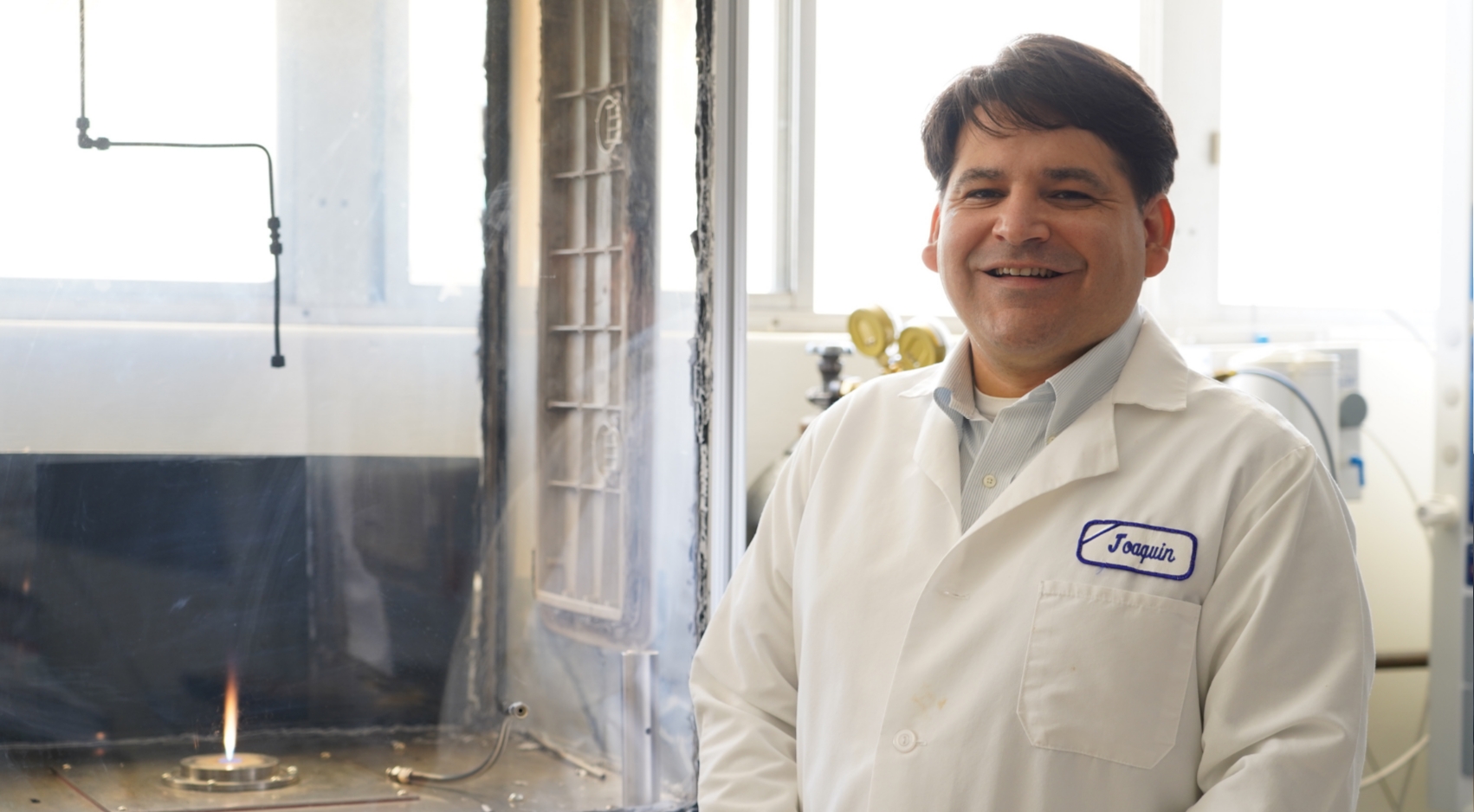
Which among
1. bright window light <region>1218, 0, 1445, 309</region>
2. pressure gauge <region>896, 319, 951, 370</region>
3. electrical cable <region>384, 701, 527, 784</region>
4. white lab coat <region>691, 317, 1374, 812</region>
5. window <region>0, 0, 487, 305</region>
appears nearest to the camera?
white lab coat <region>691, 317, 1374, 812</region>

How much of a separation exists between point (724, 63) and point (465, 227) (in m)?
0.31

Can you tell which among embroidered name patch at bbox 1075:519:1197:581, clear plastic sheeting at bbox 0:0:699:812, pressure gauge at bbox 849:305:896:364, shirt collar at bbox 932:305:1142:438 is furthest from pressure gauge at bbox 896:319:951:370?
embroidered name patch at bbox 1075:519:1197:581

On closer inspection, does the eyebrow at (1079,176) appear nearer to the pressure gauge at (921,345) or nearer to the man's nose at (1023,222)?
the man's nose at (1023,222)

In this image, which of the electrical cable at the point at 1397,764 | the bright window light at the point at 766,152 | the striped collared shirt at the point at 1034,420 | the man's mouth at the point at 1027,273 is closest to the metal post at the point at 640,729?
the striped collared shirt at the point at 1034,420

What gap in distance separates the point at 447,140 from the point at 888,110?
1.11m

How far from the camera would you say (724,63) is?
119cm

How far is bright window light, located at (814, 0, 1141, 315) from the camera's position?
2.07 m

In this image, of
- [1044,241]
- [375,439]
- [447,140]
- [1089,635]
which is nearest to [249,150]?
[447,140]

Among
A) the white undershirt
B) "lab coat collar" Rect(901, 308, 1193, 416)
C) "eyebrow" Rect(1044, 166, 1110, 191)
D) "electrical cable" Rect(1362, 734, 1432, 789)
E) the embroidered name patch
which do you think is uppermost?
"eyebrow" Rect(1044, 166, 1110, 191)

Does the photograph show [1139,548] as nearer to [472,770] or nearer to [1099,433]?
[1099,433]

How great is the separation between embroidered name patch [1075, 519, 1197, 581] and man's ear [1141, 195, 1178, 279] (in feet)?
0.69

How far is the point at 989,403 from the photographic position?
3.06ft

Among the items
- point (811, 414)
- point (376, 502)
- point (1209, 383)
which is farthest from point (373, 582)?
point (811, 414)

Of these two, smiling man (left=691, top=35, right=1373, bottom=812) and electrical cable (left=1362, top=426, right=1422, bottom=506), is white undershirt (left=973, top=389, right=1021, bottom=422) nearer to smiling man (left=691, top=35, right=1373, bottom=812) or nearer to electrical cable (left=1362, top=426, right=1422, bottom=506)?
smiling man (left=691, top=35, right=1373, bottom=812)
